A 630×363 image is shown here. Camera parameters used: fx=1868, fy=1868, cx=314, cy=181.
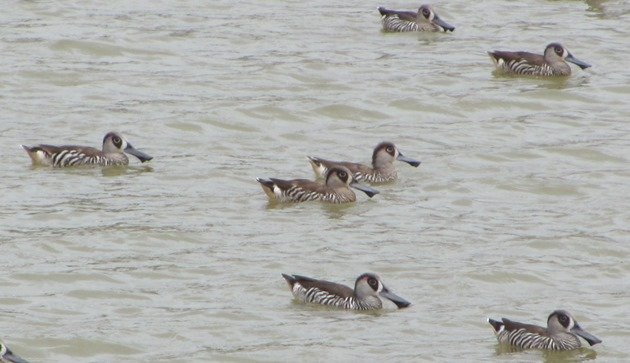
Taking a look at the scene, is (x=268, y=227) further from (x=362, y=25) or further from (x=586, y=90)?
(x=362, y=25)

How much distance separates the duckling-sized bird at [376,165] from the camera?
1892 cm

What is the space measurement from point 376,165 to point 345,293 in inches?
173

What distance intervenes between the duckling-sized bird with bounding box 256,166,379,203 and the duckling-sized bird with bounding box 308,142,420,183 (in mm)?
392

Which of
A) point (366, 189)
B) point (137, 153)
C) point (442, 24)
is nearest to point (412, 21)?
point (442, 24)

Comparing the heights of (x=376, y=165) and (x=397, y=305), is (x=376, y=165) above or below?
above

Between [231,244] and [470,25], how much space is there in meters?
11.2

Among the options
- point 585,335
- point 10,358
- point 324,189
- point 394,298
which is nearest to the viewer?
point 10,358

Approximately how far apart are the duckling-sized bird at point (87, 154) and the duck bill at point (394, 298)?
17.2 feet

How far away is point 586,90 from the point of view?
76.4 ft

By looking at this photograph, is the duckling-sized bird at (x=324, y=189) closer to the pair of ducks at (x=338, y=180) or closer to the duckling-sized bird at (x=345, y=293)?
the pair of ducks at (x=338, y=180)

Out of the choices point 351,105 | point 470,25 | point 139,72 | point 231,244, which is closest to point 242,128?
point 351,105

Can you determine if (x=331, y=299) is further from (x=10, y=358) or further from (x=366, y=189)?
(x=366, y=189)

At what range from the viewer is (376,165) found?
19.1 m

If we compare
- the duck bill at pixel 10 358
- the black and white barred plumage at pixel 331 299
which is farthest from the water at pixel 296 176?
the duck bill at pixel 10 358
